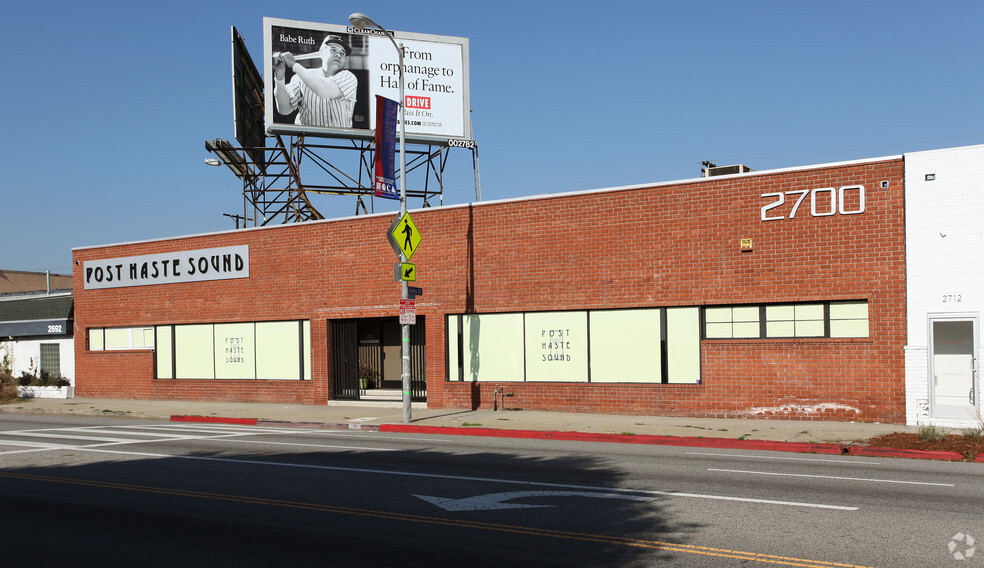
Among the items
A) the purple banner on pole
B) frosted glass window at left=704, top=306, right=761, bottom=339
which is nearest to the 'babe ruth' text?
the purple banner on pole

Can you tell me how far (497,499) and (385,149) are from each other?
13877mm

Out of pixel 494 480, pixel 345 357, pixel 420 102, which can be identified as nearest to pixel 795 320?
pixel 494 480

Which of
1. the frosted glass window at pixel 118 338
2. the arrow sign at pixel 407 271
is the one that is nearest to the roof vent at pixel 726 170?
the arrow sign at pixel 407 271

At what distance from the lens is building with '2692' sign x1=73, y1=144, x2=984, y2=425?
18.0 metres

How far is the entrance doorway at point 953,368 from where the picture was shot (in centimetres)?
1752

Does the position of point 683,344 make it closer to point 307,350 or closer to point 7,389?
point 307,350

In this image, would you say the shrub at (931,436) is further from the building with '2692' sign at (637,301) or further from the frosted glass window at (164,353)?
the frosted glass window at (164,353)

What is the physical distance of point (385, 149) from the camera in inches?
879

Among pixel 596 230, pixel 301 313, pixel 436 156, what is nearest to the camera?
pixel 596 230

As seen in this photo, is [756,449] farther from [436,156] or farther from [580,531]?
[436,156]

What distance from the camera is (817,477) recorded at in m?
11.8

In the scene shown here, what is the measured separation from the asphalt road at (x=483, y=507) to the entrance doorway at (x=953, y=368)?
463 cm

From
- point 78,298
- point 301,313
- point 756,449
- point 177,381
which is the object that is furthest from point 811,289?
point 78,298

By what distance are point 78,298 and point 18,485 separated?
Result: 22220 mm
